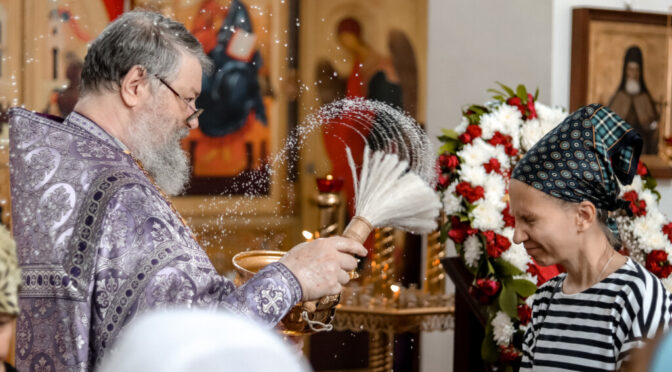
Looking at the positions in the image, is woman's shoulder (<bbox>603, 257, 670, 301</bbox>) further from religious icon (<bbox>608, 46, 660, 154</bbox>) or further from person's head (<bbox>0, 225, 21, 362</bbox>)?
religious icon (<bbox>608, 46, 660, 154</bbox>)

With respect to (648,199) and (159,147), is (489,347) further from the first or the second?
(159,147)

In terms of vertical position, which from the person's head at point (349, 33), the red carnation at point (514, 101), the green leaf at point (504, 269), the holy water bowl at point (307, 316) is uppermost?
the person's head at point (349, 33)

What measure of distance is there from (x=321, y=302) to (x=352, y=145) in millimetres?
3829

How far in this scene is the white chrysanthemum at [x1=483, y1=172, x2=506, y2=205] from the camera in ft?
12.4

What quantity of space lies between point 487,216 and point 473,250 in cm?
15

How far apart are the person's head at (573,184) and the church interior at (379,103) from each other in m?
1.14

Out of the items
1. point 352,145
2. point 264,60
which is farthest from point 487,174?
point 264,60

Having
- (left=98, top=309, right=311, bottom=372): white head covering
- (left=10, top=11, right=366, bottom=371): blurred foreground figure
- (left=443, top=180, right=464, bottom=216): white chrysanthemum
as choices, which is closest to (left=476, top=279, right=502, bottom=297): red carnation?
(left=443, top=180, right=464, bottom=216): white chrysanthemum

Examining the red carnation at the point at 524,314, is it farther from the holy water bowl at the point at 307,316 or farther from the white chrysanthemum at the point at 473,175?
the holy water bowl at the point at 307,316

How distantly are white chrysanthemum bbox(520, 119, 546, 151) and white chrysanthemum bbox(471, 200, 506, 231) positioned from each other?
0.37 m

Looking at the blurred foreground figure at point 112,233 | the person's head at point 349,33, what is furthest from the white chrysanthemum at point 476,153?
the person's head at point 349,33

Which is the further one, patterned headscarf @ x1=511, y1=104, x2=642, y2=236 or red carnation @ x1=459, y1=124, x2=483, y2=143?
red carnation @ x1=459, y1=124, x2=483, y2=143

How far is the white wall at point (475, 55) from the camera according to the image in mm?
5262

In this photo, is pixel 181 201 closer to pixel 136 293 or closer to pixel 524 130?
pixel 524 130
